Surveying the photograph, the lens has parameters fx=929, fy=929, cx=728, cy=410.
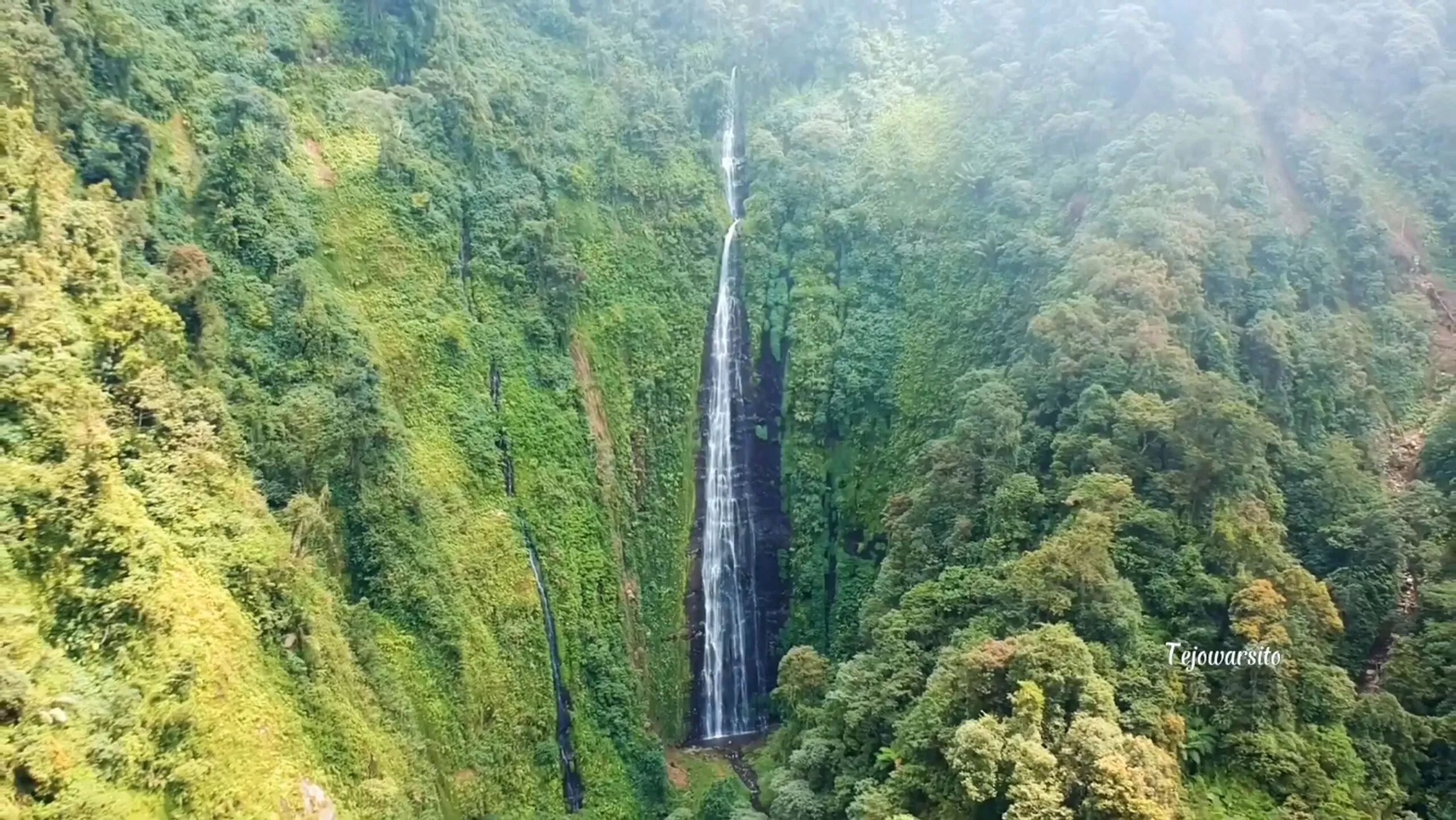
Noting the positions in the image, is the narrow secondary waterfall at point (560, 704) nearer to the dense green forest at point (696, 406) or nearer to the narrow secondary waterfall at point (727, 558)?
the dense green forest at point (696, 406)

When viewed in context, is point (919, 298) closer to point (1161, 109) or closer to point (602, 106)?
point (1161, 109)

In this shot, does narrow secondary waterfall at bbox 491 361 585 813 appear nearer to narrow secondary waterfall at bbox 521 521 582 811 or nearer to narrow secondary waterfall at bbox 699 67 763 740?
narrow secondary waterfall at bbox 521 521 582 811

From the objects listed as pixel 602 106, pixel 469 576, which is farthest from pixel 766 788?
pixel 602 106

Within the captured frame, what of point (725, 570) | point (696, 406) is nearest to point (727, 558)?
point (725, 570)

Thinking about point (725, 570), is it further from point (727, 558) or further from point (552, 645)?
point (552, 645)

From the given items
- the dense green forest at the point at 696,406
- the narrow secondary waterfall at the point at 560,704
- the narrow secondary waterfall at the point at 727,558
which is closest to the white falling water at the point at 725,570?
the narrow secondary waterfall at the point at 727,558

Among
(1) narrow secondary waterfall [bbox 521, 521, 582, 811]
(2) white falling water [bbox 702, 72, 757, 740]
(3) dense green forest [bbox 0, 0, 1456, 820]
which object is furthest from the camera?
(2) white falling water [bbox 702, 72, 757, 740]

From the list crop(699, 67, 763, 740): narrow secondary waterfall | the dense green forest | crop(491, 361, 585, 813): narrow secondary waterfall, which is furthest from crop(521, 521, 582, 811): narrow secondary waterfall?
crop(699, 67, 763, 740): narrow secondary waterfall
